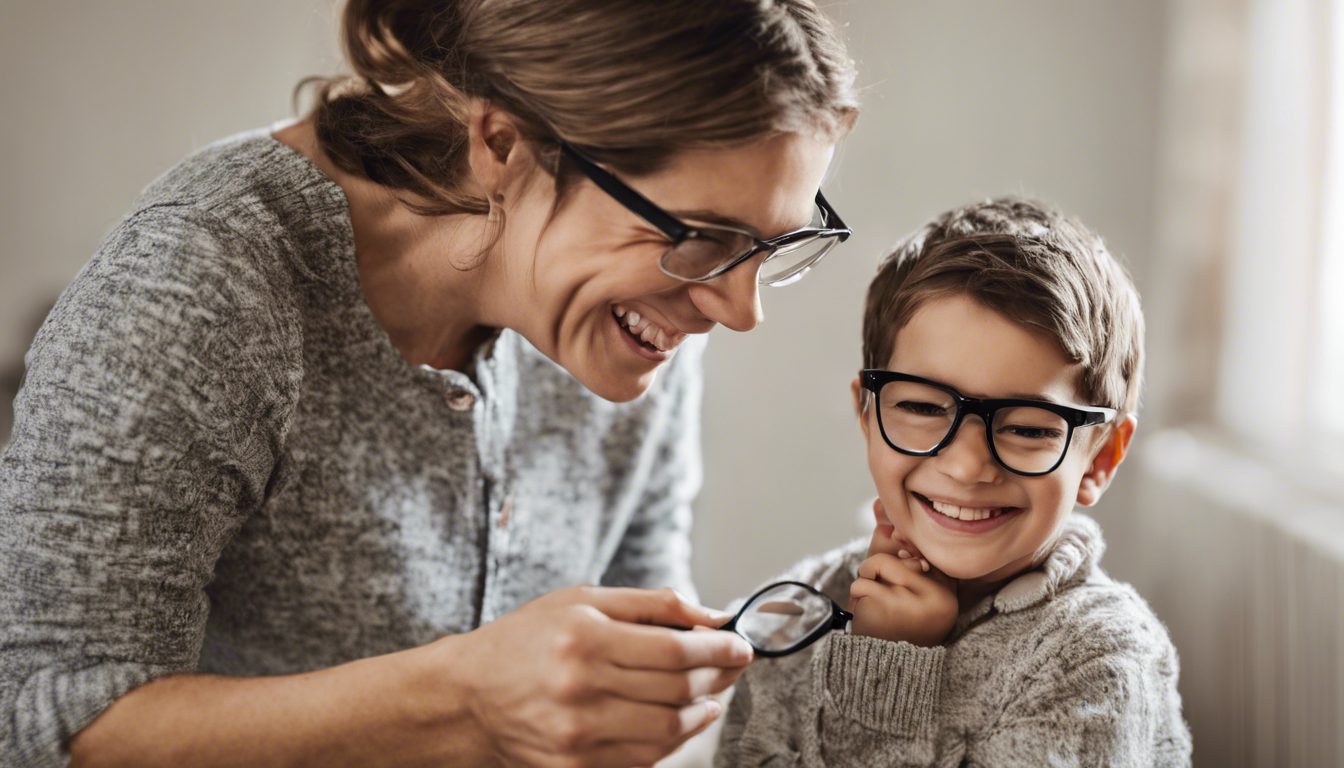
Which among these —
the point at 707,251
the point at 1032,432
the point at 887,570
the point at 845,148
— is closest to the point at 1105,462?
the point at 1032,432

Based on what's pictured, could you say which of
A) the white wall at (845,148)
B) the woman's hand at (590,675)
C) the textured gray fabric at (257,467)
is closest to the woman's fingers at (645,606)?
the woman's hand at (590,675)

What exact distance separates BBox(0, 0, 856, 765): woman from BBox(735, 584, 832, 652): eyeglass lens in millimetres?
116

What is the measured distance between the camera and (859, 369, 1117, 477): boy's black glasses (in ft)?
3.25

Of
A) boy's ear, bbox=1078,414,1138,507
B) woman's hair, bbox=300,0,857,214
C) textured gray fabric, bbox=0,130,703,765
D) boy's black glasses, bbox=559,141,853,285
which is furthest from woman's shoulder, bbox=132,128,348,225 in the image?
boy's ear, bbox=1078,414,1138,507

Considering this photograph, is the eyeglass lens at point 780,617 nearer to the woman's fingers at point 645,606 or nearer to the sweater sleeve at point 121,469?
the woman's fingers at point 645,606

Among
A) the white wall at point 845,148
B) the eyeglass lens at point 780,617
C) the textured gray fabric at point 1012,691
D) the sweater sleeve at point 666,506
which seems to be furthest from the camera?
the white wall at point 845,148

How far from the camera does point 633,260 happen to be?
101cm

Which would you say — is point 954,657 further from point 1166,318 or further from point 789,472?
point 789,472

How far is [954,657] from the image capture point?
3.48ft

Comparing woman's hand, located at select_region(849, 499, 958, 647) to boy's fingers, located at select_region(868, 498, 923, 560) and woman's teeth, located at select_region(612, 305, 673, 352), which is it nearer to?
boy's fingers, located at select_region(868, 498, 923, 560)

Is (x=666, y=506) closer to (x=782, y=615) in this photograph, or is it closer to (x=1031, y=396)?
(x=782, y=615)

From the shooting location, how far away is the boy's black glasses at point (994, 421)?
990 millimetres

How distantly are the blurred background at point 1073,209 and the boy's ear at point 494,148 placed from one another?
3.76ft

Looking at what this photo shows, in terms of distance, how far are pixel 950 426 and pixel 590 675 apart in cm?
45
